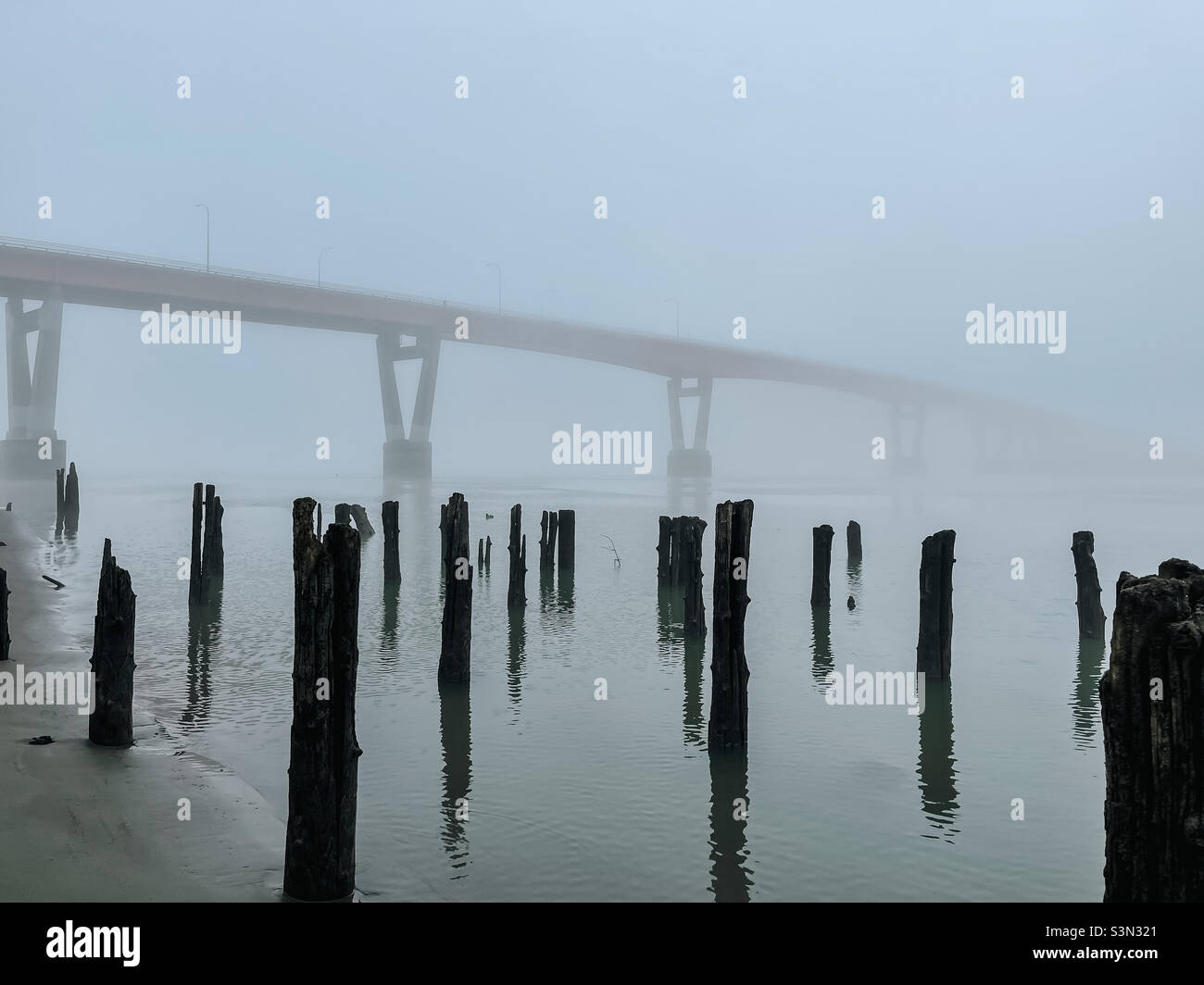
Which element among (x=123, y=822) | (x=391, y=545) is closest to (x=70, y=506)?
(x=391, y=545)

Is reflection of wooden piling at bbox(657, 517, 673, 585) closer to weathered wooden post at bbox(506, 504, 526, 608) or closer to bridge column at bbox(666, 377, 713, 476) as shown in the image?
weathered wooden post at bbox(506, 504, 526, 608)

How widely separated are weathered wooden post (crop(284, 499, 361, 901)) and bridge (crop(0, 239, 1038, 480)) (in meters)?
49.7

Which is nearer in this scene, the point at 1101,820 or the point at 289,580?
the point at 1101,820

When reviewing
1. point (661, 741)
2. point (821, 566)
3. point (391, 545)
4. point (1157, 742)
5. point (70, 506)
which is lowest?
point (661, 741)

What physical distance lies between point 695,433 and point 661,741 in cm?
9363

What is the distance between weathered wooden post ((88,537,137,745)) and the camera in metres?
9.60

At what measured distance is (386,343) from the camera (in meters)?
83.9

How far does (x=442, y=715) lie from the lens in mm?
12641

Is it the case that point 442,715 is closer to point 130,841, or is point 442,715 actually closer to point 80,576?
point 130,841

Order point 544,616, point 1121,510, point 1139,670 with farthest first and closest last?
1. point 1121,510
2. point 544,616
3. point 1139,670

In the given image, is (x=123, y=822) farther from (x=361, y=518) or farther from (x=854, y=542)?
(x=854, y=542)

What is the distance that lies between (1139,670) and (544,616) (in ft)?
51.6

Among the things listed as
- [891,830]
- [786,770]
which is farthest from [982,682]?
[891,830]

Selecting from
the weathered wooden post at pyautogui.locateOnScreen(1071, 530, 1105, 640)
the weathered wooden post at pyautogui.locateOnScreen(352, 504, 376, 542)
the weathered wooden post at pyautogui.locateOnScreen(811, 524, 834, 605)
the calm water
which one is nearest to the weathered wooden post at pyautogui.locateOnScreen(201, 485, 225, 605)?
the calm water
